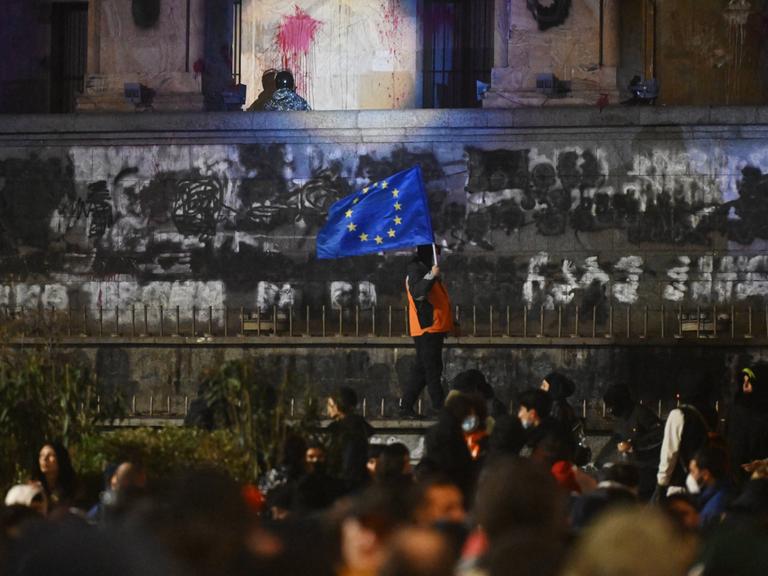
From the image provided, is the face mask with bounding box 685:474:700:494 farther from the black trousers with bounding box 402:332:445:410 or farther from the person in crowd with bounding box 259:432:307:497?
the black trousers with bounding box 402:332:445:410

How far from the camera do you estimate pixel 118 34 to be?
24.0m

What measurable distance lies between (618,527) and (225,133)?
61.6ft

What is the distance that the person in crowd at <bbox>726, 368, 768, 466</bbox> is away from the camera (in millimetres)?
14211

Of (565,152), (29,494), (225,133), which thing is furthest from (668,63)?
(29,494)

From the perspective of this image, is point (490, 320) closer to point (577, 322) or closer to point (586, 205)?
point (577, 322)

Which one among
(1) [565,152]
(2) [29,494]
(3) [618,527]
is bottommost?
(2) [29,494]

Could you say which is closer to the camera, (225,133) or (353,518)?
(353,518)

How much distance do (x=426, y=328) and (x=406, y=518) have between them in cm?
1165

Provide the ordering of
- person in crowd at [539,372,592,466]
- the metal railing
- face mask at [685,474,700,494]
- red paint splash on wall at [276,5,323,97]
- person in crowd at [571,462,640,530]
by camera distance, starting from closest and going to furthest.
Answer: person in crowd at [571,462,640,530] < face mask at [685,474,700,494] < person in crowd at [539,372,592,466] < the metal railing < red paint splash on wall at [276,5,323,97]

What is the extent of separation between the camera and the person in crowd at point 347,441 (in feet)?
38.9

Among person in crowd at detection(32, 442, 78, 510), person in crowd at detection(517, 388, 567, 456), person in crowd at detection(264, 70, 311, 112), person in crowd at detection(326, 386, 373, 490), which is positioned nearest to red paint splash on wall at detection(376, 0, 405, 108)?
person in crowd at detection(264, 70, 311, 112)

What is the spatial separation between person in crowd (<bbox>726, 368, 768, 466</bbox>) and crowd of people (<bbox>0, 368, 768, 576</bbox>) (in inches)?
92.6

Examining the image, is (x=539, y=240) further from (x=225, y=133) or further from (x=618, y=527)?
(x=618, y=527)

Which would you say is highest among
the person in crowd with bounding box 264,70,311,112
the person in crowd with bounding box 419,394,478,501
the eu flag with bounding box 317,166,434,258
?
the person in crowd with bounding box 264,70,311,112
